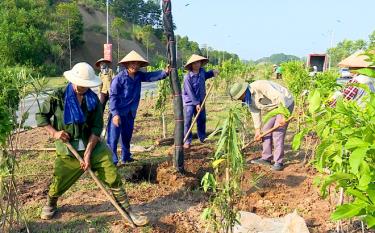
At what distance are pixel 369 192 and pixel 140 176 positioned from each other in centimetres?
413

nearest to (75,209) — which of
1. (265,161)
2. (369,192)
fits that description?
(265,161)

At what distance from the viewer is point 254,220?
3590 mm

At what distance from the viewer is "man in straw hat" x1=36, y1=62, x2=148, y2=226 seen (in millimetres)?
3521

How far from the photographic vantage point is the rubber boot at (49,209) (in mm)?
3738

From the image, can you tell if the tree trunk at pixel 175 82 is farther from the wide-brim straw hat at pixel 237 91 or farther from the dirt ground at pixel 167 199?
the wide-brim straw hat at pixel 237 91

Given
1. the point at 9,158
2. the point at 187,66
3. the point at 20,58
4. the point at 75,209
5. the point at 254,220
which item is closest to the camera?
the point at 9,158

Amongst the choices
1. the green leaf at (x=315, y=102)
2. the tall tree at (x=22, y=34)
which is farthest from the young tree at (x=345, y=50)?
the green leaf at (x=315, y=102)

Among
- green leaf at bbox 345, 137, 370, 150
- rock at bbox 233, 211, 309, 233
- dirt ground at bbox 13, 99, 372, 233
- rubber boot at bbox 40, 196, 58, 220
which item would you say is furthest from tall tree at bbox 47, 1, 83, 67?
green leaf at bbox 345, 137, 370, 150

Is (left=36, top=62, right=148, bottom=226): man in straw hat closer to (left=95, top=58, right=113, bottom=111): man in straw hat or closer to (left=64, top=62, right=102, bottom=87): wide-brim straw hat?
(left=64, top=62, right=102, bottom=87): wide-brim straw hat

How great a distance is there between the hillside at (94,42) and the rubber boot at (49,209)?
39.5 m

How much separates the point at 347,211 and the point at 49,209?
10.1 ft

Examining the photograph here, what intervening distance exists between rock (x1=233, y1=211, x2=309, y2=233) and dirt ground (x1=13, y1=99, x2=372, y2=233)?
28 centimetres

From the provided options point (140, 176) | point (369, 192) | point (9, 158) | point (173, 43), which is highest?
point (173, 43)

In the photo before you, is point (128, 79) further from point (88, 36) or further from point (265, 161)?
point (88, 36)
